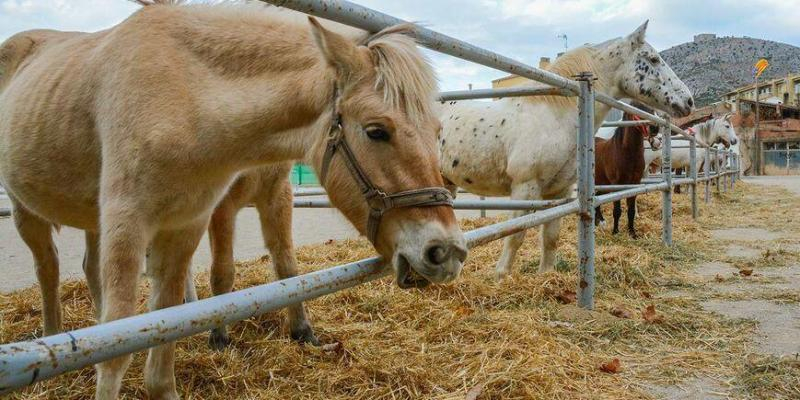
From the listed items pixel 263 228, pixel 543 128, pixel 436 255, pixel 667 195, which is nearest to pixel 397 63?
pixel 436 255

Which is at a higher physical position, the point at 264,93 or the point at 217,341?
the point at 264,93

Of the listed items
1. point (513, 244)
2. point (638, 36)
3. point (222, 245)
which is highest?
point (638, 36)

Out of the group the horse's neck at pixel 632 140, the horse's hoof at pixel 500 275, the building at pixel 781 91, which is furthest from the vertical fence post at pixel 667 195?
the building at pixel 781 91

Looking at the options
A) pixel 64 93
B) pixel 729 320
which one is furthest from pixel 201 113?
pixel 729 320

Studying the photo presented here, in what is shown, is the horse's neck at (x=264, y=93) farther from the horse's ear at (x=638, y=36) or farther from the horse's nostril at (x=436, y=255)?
the horse's ear at (x=638, y=36)

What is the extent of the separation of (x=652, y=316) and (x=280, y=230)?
87.9 inches

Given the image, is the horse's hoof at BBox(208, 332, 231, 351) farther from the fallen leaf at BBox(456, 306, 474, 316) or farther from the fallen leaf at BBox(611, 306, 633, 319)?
the fallen leaf at BBox(611, 306, 633, 319)

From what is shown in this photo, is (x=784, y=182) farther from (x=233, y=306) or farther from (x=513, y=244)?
(x=233, y=306)

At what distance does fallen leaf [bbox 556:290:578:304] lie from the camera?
12.5ft

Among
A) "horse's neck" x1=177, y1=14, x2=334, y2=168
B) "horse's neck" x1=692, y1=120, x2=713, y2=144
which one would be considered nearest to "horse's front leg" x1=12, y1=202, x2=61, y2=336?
"horse's neck" x1=177, y1=14, x2=334, y2=168

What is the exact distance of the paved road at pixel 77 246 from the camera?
4.88 meters

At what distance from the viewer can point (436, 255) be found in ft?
5.06

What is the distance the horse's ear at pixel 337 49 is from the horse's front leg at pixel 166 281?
39.2 inches

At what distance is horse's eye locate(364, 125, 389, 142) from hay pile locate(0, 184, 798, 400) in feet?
3.67
